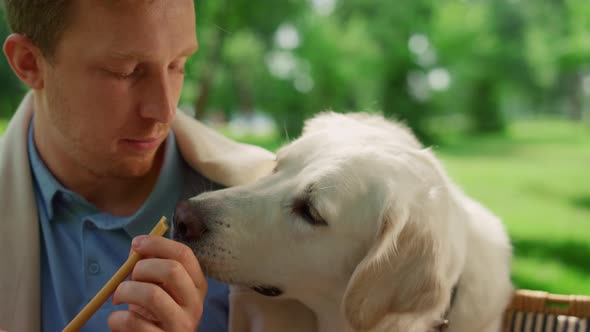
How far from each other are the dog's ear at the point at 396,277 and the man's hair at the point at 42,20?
2.60 feet

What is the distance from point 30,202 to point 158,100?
427 mm

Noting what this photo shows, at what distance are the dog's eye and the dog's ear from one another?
13cm

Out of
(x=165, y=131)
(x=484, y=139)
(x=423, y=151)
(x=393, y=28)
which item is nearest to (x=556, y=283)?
(x=423, y=151)

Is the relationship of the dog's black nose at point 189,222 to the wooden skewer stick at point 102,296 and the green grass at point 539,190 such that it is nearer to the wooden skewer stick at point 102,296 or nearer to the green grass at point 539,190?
the wooden skewer stick at point 102,296

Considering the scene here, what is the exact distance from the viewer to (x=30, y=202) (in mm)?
1354

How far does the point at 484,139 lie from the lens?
11.6 m

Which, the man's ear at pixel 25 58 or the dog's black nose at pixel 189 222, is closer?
the dog's black nose at pixel 189 222

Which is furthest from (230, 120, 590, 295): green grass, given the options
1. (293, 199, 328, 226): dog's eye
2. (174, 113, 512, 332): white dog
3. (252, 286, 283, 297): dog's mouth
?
(252, 286, 283, 297): dog's mouth

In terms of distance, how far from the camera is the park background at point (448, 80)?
20.2 feet

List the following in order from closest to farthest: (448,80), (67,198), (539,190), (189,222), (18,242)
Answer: (189,222) < (18,242) < (67,198) < (539,190) < (448,80)

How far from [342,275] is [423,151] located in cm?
36

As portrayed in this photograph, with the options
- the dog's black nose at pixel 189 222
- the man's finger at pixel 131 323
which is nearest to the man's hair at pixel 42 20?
the dog's black nose at pixel 189 222

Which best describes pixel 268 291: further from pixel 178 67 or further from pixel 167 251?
pixel 178 67

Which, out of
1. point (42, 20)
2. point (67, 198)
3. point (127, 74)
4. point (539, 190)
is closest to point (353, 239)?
point (127, 74)
